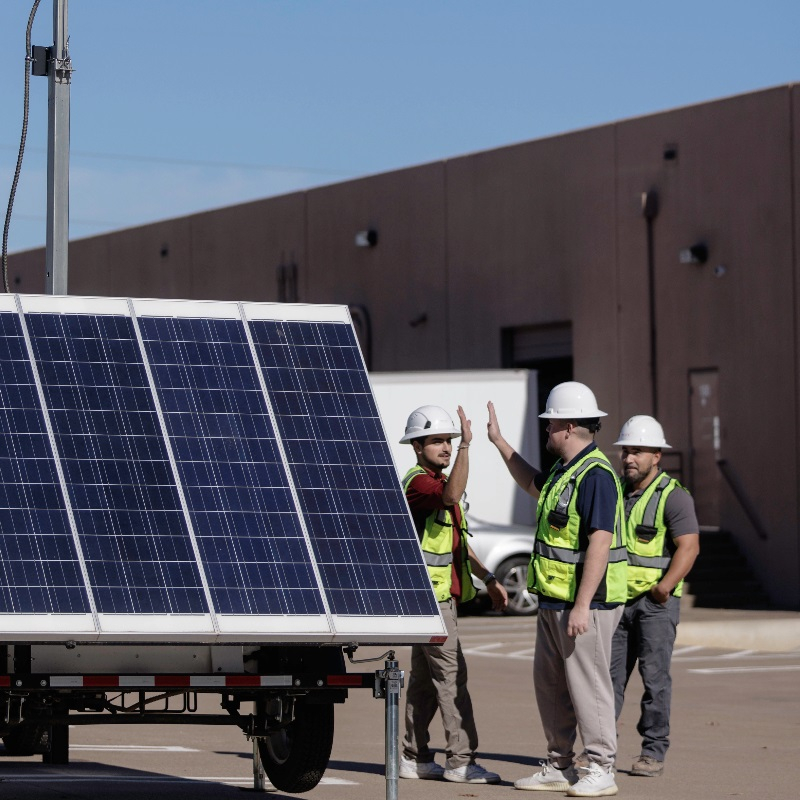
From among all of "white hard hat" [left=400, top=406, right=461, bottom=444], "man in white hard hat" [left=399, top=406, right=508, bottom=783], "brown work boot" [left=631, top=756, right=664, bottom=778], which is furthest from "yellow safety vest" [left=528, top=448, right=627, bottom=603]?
"brown work boot" [left=631, top=756, right=664, bottom=778]

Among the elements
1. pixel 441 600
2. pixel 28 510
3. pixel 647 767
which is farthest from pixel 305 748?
pixel 647 767

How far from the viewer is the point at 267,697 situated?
8.77 metres

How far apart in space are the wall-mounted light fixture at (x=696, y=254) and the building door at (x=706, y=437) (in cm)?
164

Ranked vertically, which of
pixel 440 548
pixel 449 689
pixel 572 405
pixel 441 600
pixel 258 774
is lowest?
pixel 258 774

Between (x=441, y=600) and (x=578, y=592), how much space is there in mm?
951

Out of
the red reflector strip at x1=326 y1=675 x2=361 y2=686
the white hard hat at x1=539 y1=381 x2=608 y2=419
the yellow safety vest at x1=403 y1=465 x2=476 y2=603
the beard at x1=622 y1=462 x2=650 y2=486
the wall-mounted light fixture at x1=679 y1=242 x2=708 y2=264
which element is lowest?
the red reflector strip at x1=326 y1=675 x2=361 y2=686

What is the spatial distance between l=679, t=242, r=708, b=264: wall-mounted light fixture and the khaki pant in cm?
1801

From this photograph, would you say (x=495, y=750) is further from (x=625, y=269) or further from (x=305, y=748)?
(x=625, y=269)

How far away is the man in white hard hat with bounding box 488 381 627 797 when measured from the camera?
33.2ft

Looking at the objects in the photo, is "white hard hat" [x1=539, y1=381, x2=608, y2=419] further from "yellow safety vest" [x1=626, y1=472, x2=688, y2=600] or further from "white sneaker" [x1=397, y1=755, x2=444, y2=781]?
"white sneaker" [x1=397, y1=755, x2=444, y2=781]

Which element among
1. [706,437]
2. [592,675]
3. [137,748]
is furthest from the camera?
[706,437]

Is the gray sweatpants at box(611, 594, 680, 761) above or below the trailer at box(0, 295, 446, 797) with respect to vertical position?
below

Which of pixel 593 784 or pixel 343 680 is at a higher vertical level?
pixel 343 680

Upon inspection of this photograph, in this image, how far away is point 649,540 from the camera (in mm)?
11727
